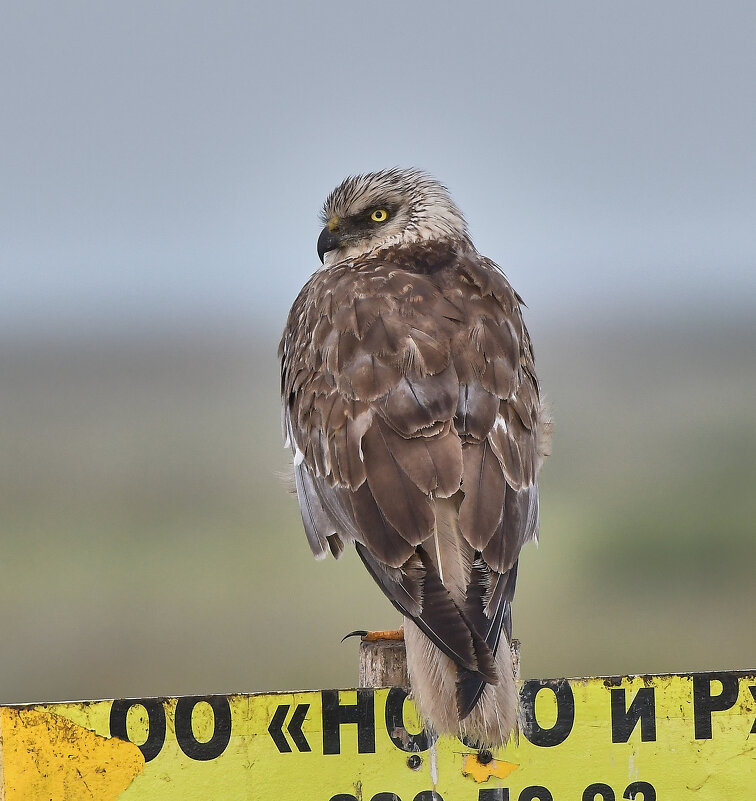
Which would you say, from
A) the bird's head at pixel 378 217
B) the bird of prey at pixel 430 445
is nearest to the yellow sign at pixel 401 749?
the bird of prey at pixel 430 445

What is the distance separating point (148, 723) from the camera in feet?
7.57

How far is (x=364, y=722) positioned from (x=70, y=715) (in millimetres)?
671

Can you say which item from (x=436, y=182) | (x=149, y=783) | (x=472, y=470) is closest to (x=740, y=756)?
(x=472, y=470)

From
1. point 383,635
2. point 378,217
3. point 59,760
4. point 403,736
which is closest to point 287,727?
point 403,736

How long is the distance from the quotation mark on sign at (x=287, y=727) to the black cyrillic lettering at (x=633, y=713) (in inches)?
28.8

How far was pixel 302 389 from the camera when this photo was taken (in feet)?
11.0

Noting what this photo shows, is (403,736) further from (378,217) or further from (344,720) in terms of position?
(378,217)

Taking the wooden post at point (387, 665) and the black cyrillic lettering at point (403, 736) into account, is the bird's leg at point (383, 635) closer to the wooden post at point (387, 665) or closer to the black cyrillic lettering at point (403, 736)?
the wooden post at point (387, 665)

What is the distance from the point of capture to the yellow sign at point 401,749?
2.30 meters

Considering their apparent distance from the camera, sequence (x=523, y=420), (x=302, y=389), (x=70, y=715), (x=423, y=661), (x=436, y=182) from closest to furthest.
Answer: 1. (x=70, y=715)
2. (x=423, y=661)
3. (x=523, y=420)
4. (x=302, y=389)
5. (x=436, y=182)

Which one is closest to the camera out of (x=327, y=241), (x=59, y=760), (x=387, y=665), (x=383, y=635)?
(x=59, y=760)

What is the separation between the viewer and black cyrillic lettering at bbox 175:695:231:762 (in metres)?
2.31

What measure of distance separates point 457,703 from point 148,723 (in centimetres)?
71

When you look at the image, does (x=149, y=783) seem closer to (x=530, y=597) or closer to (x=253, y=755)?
(x=253, y=755)
